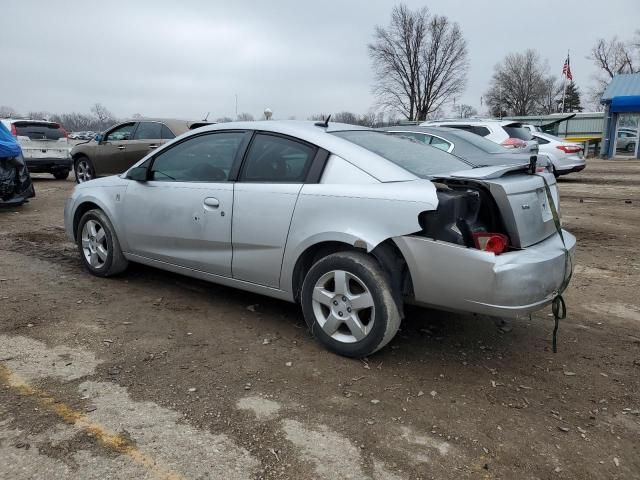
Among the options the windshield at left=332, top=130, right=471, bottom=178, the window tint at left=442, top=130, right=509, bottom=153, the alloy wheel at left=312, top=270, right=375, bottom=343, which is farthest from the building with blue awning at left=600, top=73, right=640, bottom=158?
the alloy wheel at left=312, top=270, right=375, bottom=343

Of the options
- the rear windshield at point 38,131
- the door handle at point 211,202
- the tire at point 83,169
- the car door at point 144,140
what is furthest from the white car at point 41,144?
the door handle at point 211,202

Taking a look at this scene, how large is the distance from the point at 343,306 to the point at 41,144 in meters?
12.8

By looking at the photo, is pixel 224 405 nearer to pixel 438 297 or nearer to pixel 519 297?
pixel 438 297

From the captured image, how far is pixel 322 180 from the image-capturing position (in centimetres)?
362

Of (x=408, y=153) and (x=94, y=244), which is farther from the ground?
(x=408, y=153)

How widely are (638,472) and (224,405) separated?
2.07 meters

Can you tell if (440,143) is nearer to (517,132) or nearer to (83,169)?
(517,132)

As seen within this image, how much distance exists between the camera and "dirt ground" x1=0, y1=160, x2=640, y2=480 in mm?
2496

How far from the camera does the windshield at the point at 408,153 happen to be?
3713 mm

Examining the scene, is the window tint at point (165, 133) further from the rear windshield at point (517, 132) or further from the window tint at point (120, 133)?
the rear windshield at point (517, 132)

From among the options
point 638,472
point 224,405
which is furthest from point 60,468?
point 638,472

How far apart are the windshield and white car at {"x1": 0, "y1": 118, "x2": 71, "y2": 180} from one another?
11918 mm

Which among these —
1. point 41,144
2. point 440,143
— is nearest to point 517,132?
point 440,143

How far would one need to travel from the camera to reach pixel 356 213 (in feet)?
11.0
